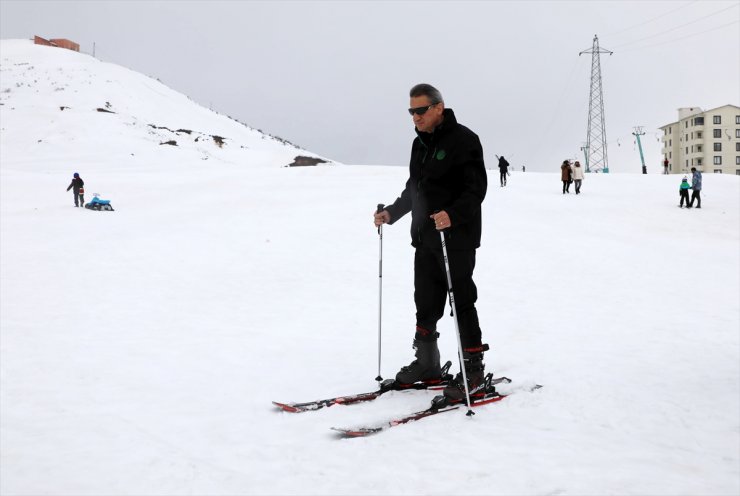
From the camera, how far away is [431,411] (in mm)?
4031

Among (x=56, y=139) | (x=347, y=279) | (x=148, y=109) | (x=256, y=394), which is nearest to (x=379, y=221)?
(x=256, y=394)

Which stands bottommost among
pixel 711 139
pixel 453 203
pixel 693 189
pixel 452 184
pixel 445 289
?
pixel 445 289

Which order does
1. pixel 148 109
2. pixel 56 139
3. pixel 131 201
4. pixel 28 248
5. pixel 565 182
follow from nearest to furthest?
pixel 28 248 < pixel 131 201 < pixel 565 182 < pixel 56 139 < pixel 148 109

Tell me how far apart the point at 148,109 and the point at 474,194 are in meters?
63.0

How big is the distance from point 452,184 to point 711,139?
10629cm

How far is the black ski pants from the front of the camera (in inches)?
168

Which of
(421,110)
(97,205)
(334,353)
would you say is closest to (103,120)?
(97,205)

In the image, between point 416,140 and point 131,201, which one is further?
point 131,201

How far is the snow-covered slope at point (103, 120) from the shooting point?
44.1m

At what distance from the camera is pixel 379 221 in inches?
191

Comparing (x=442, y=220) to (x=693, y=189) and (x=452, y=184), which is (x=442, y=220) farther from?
(x=693, y=189)

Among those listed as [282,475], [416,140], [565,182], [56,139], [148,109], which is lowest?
[282,475]

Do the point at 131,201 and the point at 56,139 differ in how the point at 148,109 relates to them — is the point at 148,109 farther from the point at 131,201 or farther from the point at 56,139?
the point at 131,201

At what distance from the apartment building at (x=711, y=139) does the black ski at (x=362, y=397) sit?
10420cm
